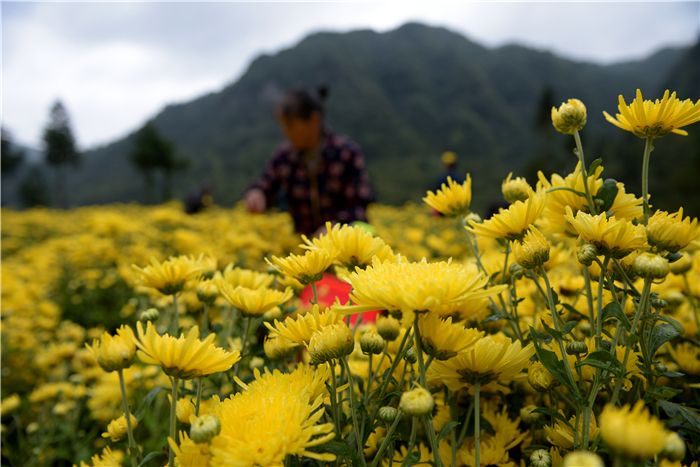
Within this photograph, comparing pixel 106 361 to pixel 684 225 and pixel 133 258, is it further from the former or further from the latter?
pixel 133 258

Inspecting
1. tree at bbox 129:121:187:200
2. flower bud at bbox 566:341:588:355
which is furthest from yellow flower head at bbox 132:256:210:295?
tree at bbox 129:121:187:200

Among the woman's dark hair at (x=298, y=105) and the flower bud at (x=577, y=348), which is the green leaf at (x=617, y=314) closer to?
the flower bud at (x=577, y=348)

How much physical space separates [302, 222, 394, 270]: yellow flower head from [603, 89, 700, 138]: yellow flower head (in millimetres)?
366

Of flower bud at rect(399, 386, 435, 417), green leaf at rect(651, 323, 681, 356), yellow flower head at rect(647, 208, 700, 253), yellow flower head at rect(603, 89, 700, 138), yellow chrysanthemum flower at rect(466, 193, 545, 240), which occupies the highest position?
yellow flower head at rect(603, 89, 700, 138)

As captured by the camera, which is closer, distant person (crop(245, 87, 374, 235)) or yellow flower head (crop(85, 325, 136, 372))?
yellow flower head (crop(85, 325, 136, 372))

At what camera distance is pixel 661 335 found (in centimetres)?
56

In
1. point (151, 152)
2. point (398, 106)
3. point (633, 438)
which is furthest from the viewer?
point (398, 106)

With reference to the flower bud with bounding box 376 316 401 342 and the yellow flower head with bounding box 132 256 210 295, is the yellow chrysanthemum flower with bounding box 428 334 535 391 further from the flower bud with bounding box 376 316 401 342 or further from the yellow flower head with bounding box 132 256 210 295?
the yellow flower head with bounding box 132 256 210 295

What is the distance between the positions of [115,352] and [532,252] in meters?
0.54

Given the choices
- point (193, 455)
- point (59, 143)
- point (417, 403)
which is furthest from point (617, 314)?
point (59, 143)

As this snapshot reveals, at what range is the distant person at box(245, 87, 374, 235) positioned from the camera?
2961 mm

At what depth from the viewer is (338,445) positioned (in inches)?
18.4

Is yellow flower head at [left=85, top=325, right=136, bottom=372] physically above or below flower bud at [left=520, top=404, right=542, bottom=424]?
above

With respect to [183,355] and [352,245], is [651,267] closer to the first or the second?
[352,245]
